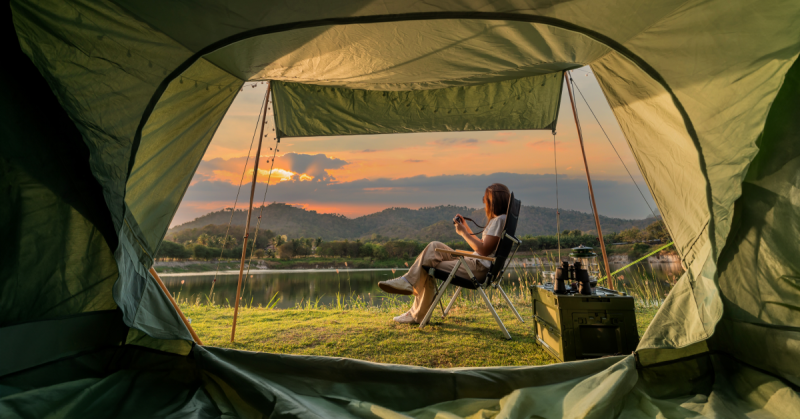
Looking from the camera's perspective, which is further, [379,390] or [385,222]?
[385,222]

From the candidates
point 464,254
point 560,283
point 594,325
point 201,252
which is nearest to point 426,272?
point 464,254

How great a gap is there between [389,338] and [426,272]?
0.71 meters

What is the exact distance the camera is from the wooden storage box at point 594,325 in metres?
1.74

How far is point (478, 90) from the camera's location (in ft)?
9.48

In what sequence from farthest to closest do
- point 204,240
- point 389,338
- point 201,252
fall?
point 204,240
point 201,252
point 389,338

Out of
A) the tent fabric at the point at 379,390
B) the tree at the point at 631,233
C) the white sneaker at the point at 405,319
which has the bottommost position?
the white sneaker at the point at 405,319

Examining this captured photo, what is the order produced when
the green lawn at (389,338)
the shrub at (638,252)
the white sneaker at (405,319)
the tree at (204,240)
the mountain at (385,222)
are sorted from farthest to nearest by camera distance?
the mountain at (385,222) < the tree at (204,240) < the shrub at (638,252) < the white sneaker at (405,319) < the green lawn at (389,338)

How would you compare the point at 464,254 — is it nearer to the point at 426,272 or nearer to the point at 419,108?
the point at 426,272

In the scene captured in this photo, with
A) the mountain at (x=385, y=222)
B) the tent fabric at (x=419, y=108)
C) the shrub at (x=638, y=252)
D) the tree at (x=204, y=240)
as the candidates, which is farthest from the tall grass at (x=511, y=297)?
the mountain at (x=385, y=222)

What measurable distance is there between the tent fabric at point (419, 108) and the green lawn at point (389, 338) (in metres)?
1.70

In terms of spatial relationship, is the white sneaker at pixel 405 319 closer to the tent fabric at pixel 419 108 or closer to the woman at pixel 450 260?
the woman at pixel 450 260

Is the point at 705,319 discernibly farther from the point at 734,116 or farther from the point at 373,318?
the point at 373,318

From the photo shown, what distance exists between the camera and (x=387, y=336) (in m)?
2.69

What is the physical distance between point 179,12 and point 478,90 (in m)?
2.16
